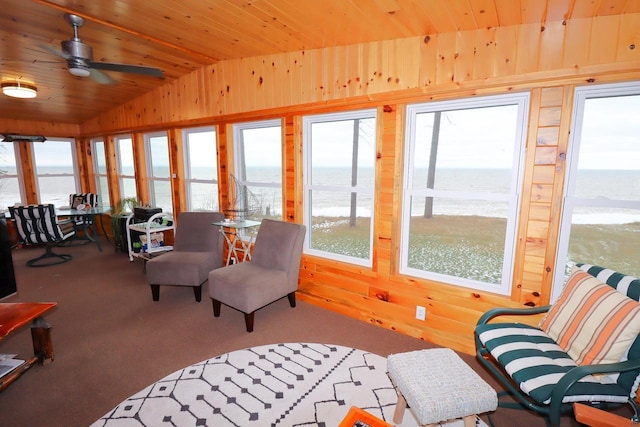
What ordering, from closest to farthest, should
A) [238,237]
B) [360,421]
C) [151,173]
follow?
1. [360,421]
2. [238,237]
3. [151,173]

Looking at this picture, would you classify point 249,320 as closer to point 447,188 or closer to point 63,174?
point 447,188

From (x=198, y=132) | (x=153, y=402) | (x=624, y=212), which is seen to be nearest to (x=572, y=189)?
(x=624, y=212)

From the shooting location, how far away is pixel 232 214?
13.6 feet

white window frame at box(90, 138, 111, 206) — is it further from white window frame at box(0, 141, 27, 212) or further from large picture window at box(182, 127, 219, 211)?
large picture window at box(182, 127, 219, 211)

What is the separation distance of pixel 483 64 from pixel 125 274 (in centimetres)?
476

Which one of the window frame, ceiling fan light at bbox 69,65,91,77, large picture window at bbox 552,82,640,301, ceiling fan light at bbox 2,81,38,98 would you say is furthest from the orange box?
the window frame

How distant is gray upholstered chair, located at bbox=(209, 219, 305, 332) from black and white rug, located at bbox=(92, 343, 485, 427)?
459 millimetres

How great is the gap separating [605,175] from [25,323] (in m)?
3.86

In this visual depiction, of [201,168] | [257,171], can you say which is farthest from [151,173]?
[257,171]

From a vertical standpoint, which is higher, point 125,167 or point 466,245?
point 125,167

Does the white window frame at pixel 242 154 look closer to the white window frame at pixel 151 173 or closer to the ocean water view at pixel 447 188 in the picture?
the ocean water view at pixel 447 188

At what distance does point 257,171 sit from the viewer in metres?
4.01

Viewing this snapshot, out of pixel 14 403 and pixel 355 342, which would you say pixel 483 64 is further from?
pixel 14 403

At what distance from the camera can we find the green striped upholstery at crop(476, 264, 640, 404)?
1396 mm
